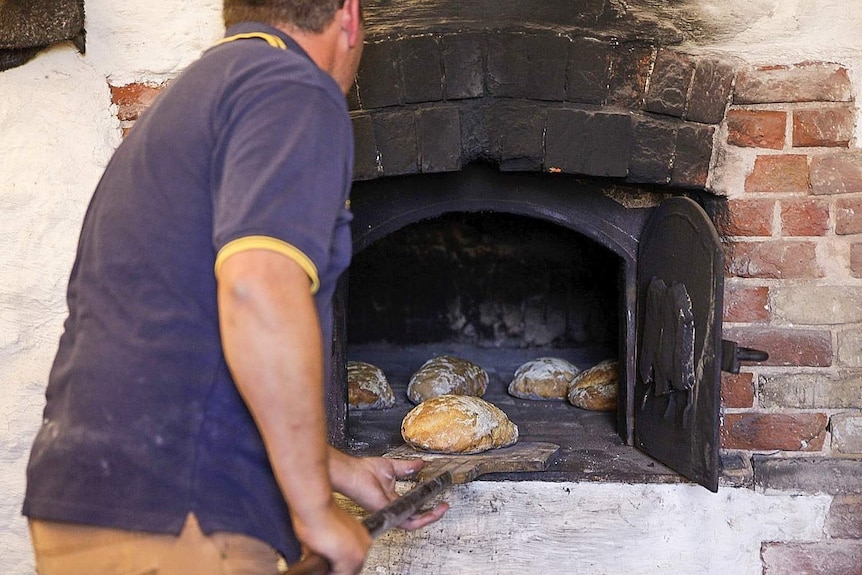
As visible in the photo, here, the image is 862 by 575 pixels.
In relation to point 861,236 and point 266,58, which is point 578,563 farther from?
point 266,58

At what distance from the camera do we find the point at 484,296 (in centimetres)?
310

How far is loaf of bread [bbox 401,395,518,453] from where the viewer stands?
6.73ft

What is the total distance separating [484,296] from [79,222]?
1494 mm

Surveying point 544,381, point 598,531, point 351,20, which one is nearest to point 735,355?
point 598,531

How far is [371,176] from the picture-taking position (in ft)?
6.53

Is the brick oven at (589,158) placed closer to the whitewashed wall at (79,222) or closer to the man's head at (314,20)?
the whitewashed wall at (79,222)

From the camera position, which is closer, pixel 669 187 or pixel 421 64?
pixel 421 64

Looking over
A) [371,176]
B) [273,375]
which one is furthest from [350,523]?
[371,176]

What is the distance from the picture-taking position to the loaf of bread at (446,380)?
2539 millimetres

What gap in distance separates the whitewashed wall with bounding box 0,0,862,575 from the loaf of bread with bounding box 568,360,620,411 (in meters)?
0.50

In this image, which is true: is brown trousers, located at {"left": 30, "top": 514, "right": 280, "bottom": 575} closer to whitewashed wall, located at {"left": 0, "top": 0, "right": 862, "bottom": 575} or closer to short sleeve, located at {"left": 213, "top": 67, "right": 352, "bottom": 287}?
short sleeve, located at {"left": 213, "top": 67, "right": 352, "bottom": 287}

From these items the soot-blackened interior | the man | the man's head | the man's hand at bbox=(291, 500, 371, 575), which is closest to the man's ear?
the man's head

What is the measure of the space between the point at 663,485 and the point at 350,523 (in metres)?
1.12

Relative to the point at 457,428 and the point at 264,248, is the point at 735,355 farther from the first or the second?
the point at 264,248
